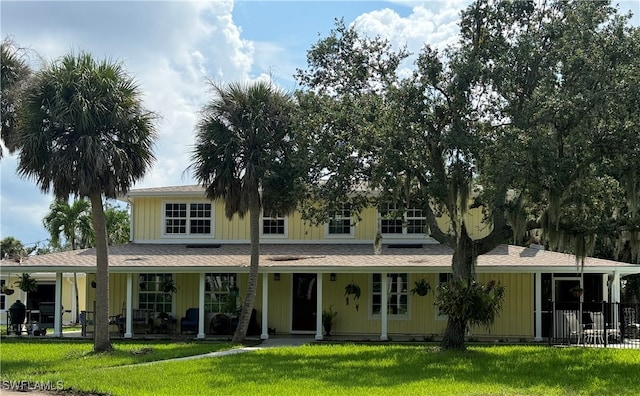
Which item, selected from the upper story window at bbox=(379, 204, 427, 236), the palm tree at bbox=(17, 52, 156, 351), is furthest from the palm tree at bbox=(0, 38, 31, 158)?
the upper story window at bbox=(379, 204, 427, 236)

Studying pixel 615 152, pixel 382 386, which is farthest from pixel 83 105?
pixel 615 152

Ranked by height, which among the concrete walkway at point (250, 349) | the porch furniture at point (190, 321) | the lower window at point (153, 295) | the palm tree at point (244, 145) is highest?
the palm tree at point (244, 145)

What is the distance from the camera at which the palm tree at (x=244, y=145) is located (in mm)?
21312

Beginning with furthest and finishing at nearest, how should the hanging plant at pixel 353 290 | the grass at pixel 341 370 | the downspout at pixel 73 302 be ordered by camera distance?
the downspout at pixel 73 302
the hanging plant at pixel 353 290
the grass at pixel 341 370

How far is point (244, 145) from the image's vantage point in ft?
70.5

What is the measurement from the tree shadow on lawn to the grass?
19 millimetres

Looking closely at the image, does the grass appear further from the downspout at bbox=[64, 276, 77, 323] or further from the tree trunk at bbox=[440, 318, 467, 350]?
the downspout at bbox=[64, 276, 77, 323]

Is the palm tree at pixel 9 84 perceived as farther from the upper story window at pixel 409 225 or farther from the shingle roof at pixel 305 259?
the upper story window at pixel 409 225

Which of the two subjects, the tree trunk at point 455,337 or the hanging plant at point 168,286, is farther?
the hanging plant at point 168,286

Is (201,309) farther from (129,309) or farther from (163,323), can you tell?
(129,309)

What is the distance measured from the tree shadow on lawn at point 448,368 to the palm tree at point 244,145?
4449 mm

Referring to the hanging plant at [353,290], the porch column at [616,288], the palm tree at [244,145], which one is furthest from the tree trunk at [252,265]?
the porch column at [616,288]

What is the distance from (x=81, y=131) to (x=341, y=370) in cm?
857

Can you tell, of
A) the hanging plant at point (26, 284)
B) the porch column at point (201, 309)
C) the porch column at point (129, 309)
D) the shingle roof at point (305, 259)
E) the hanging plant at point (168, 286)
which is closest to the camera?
the shingle roof at point (305, 259)
